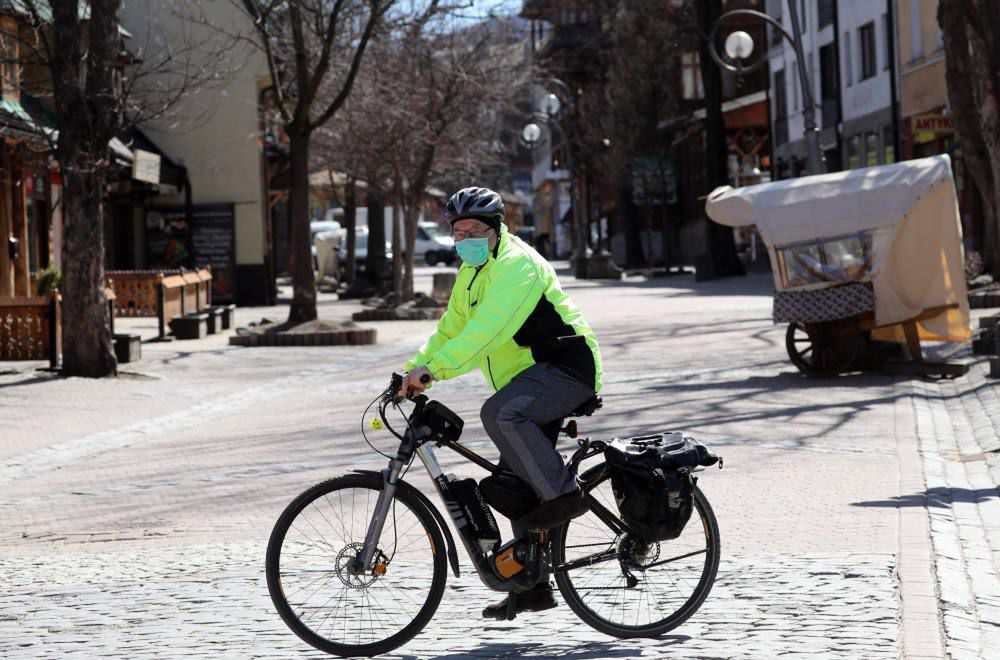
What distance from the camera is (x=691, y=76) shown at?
65500mm

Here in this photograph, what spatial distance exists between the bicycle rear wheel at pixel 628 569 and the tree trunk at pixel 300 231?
794 inches

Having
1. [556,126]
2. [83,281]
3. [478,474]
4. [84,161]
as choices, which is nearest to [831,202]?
[478,474]

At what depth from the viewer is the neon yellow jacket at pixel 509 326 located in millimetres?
5750

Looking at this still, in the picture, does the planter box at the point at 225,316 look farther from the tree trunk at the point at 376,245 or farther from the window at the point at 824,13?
the window at the point at 824,13

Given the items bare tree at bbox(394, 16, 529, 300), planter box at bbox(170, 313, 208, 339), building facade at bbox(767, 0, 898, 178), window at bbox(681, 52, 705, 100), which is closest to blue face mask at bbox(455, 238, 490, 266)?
planter box at bbox(170, 313, 208, 339)

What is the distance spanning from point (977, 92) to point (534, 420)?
14111 millimetres

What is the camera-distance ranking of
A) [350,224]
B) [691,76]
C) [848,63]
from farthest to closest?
[691,76], [848,63], [350,224]

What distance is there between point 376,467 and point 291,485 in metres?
0.71

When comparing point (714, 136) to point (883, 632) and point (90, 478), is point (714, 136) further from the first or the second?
point (883, 632)

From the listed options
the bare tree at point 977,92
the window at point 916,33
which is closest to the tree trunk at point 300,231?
the bare tree at point 977,92

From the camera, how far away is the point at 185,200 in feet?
129

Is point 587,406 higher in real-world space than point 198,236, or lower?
lower

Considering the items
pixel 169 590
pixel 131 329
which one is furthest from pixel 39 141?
pixel 169 590

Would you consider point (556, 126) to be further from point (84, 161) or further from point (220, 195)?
point (84, 161)
